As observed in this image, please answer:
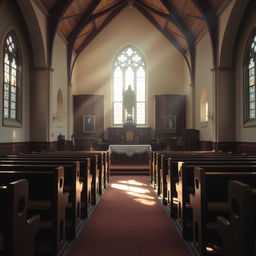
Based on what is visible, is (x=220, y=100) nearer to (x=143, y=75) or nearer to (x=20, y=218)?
(x=143, y=75)

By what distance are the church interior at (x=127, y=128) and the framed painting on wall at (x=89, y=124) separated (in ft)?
0.18

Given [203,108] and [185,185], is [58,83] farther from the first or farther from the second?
[185,185]

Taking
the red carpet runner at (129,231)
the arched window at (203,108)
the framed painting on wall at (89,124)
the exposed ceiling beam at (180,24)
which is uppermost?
the exposed ceiling beam at (180,24)

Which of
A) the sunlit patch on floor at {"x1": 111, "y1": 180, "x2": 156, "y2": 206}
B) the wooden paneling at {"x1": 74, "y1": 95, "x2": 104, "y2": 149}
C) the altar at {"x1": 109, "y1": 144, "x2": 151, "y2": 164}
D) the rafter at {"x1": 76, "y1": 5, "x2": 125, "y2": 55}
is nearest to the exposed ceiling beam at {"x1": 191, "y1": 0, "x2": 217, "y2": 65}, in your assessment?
the altar at {"x1": 109, "y1": 144, "x2": 151, "y2": 164}

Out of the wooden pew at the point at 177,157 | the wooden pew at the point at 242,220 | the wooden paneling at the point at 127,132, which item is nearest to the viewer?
the wooden pew at the point at 242,220

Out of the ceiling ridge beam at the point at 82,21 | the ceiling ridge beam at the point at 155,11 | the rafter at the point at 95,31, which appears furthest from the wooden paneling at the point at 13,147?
the ceiling ridge beam at the point at 155,11

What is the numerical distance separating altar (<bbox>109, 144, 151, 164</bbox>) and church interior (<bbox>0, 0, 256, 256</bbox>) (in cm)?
5

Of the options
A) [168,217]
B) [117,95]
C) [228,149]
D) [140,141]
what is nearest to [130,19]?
[117,95]

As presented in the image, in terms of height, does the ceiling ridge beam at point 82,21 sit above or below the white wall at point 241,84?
above

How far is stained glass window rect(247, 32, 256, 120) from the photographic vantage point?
923 cm

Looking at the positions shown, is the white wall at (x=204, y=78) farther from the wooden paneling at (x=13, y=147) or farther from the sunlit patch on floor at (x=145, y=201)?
the wooden paneling at (x=13, y=147)

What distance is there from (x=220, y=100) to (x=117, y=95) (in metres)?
7.34

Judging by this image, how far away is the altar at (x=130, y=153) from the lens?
12477 mm

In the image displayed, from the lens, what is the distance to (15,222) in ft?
5.93
